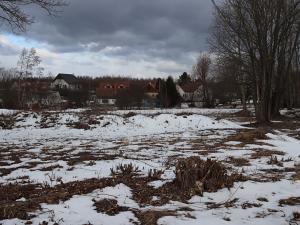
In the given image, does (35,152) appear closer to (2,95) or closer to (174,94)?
(2,95)

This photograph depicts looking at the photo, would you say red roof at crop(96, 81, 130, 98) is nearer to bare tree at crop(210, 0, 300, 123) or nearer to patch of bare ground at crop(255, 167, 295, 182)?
bare tree at crop(210, 0, 300, 123)

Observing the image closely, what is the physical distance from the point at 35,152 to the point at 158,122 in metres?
10.7

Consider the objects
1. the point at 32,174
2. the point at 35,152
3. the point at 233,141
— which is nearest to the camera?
the point at 32,174

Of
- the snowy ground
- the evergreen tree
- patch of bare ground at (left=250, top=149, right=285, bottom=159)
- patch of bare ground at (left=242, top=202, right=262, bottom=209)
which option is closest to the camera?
the snowy ground

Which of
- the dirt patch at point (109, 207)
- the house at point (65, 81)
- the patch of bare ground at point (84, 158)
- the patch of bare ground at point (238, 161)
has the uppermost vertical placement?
the house at point (65, 81)

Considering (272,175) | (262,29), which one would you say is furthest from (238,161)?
(262,29)

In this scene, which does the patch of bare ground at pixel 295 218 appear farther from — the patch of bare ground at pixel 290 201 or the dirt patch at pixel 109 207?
the dirt patch at pixel 109 207

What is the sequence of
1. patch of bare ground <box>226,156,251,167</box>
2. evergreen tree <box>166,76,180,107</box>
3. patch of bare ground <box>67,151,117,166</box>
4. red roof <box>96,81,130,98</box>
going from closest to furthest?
patch of bare ground <box>226,156,251,167</box>
patch of bare ground <box>67,151,117,166</box>
evergreen tree <box>166,76,180,107</box>
red roof <box>96,81,130,98</box>

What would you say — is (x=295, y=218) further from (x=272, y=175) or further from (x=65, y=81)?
(x=65, y=81)

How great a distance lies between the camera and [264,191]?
6.79m

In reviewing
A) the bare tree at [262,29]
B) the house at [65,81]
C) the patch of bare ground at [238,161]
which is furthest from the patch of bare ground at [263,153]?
the house at [65,81]

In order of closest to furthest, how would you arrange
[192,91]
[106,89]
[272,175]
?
[272,175] → [106,89] → [192,91]

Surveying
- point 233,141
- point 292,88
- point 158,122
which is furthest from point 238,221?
point 292,88

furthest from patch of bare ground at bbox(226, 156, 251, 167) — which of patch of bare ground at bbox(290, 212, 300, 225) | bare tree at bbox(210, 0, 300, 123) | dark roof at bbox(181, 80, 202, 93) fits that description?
dark roof at bbox(181, 80, 202, 93)
